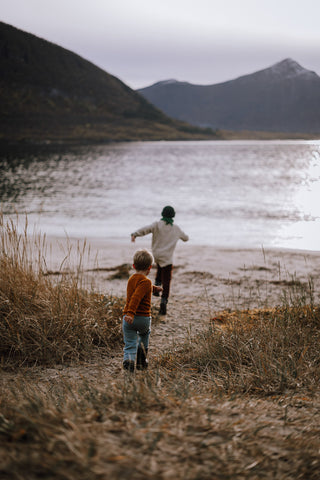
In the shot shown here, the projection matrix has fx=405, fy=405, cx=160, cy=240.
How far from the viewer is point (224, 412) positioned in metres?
2.20

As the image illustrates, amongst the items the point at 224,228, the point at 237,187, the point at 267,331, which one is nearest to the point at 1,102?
the point at 237,187

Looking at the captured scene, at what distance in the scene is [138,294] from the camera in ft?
12.8

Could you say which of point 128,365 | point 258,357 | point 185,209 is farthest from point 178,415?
point 185,209

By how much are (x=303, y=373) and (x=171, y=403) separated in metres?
1.34

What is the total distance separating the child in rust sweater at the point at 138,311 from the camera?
3.88 m

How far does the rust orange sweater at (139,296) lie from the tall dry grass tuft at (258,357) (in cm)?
54

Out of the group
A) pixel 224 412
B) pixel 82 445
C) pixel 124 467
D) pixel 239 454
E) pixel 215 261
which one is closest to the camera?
pixel 124 467

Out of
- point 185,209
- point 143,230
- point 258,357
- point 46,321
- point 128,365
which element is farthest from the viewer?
point 185,209

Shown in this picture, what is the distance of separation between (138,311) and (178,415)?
2.00 metres

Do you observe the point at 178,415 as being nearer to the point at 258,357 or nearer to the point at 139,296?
the point at 258,357

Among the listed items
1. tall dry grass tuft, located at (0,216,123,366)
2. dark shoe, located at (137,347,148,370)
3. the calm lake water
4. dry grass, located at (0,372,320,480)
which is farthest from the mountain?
dry grass, located at (0,372,320,480)

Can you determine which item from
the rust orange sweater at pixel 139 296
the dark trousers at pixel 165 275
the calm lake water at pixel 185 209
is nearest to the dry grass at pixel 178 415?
the rust orange sweater at pixel 139 296

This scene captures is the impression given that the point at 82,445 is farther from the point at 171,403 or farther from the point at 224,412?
the point at 224,412

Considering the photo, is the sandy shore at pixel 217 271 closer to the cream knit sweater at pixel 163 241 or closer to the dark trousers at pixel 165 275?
the dark trousers at pixel 165 275
